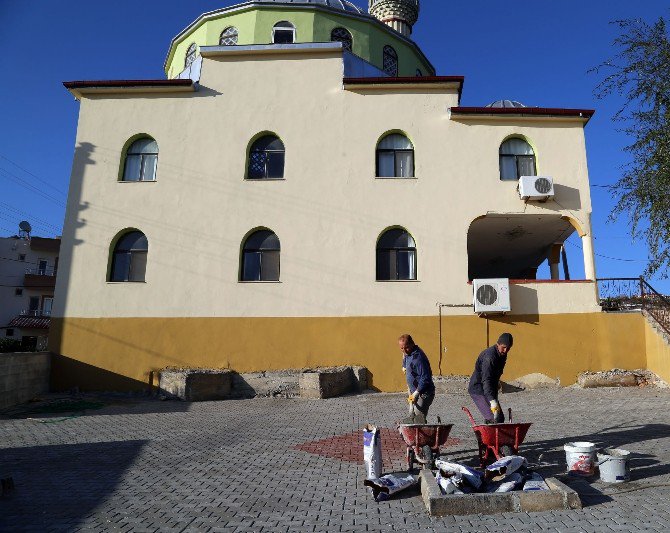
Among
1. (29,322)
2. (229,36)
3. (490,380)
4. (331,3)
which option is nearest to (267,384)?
(490,380)

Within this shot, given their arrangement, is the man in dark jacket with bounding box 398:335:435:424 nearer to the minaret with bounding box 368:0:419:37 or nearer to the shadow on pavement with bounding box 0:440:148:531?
the shadow on pavement with bounding box 0:440:148:531

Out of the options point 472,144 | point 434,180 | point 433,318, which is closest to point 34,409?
point 433,318

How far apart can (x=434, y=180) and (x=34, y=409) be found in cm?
1304

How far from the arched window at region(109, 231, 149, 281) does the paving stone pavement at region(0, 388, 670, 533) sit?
4809mm

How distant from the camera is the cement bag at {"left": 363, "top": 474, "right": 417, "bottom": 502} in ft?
16.1

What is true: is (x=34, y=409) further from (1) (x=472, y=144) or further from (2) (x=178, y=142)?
(1) (x=472, y=144)

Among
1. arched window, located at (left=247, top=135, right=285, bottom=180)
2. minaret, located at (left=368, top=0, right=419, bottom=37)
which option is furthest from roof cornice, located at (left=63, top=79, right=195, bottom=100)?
minaret, located at (left=368, top=0, right=419, bottom=37)

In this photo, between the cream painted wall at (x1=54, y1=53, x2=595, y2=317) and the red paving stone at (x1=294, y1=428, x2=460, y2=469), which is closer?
the red paving stone at (x1=294, y1=428, x2=460, y2=469)

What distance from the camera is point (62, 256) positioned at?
48.3 feet

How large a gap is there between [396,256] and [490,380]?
8560mm

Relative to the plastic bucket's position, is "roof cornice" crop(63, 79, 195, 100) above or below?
above

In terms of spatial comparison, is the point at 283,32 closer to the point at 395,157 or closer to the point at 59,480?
the point at 395,157

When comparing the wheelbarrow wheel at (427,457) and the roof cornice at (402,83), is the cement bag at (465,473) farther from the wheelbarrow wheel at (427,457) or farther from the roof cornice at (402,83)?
the roof cornice at (402,83)

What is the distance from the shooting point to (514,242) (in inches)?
716
